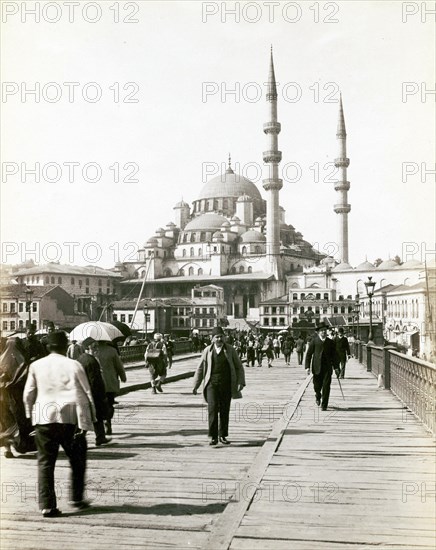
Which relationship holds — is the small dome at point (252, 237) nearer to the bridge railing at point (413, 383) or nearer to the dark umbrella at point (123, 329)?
the bridge railing at point (413, 383)

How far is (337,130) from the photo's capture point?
260 ft

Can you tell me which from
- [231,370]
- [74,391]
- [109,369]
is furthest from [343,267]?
[74,391]

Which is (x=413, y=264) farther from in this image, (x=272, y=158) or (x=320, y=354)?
(x=320, y=354)

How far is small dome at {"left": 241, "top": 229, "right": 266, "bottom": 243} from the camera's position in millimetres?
91438

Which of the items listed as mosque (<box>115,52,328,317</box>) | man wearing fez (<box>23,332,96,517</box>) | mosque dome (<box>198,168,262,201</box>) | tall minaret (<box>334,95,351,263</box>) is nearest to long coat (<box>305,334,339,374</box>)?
man wearing fez (<box>23,332,96,517</box>)

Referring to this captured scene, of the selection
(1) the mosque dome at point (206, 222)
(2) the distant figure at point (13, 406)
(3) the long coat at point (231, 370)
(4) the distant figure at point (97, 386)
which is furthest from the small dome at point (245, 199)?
(2) the distant figure at point (13, 406)

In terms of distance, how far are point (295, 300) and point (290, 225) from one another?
23.3 metres

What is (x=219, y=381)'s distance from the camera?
810 centimetres

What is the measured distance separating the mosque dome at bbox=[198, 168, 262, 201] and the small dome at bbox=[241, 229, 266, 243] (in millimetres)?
10283

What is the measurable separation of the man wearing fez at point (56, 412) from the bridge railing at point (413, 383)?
14.5 feet

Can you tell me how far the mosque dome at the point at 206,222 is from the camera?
9619 centimetres

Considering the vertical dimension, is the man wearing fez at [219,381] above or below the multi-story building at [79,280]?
below

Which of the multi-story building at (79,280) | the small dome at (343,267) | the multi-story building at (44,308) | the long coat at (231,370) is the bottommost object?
the long coat at (231,370)

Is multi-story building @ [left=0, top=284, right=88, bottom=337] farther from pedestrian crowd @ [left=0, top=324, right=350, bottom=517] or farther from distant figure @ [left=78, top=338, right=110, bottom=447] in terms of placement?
distant figure @ [left=78, top=338, right=110, bottom=447]
